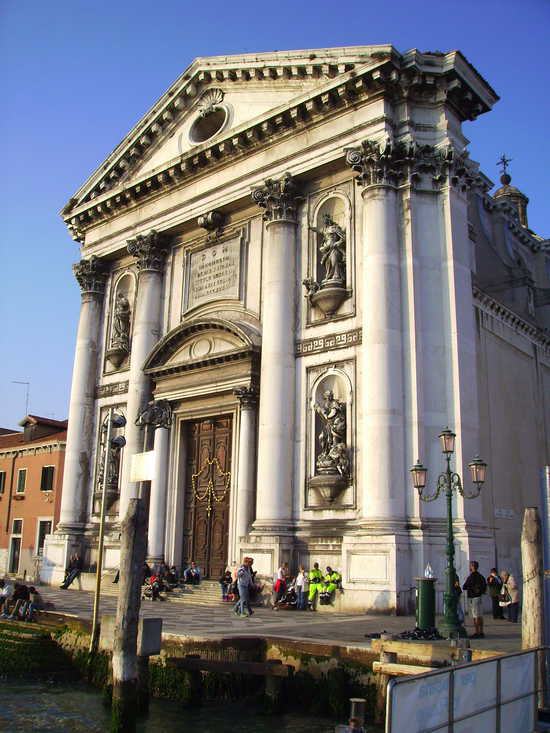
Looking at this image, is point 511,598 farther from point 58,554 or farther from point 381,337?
point 58,554

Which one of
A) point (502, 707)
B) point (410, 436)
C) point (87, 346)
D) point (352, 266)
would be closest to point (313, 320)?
point (352, 266)

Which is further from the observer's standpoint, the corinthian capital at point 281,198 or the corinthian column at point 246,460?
the corinthian capital at point 281,198

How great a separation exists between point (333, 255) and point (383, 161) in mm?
2710

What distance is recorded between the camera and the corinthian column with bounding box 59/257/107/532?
87.8 feet

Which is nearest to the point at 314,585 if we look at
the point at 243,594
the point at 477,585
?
the point at 243,594

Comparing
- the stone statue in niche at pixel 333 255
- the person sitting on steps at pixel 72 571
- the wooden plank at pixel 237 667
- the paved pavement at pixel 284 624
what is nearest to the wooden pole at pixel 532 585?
the paved pavement at pixel 284 624

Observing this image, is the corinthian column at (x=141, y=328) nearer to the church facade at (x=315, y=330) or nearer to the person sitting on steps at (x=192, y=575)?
the church facade at (x=315, y=330)

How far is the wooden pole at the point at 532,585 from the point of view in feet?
31.7

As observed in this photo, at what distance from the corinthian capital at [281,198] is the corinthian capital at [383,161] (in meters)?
2.45

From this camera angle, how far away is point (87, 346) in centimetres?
2816

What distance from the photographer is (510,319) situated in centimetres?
2336

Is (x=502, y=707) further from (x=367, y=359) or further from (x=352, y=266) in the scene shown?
(x=352, y=266)

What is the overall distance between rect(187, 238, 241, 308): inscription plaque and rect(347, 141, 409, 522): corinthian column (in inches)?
203

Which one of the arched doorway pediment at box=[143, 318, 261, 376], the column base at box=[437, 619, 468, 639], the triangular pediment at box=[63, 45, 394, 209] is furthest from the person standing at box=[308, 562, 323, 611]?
the triangular pediment at box=[63, 45, 394, 209]
